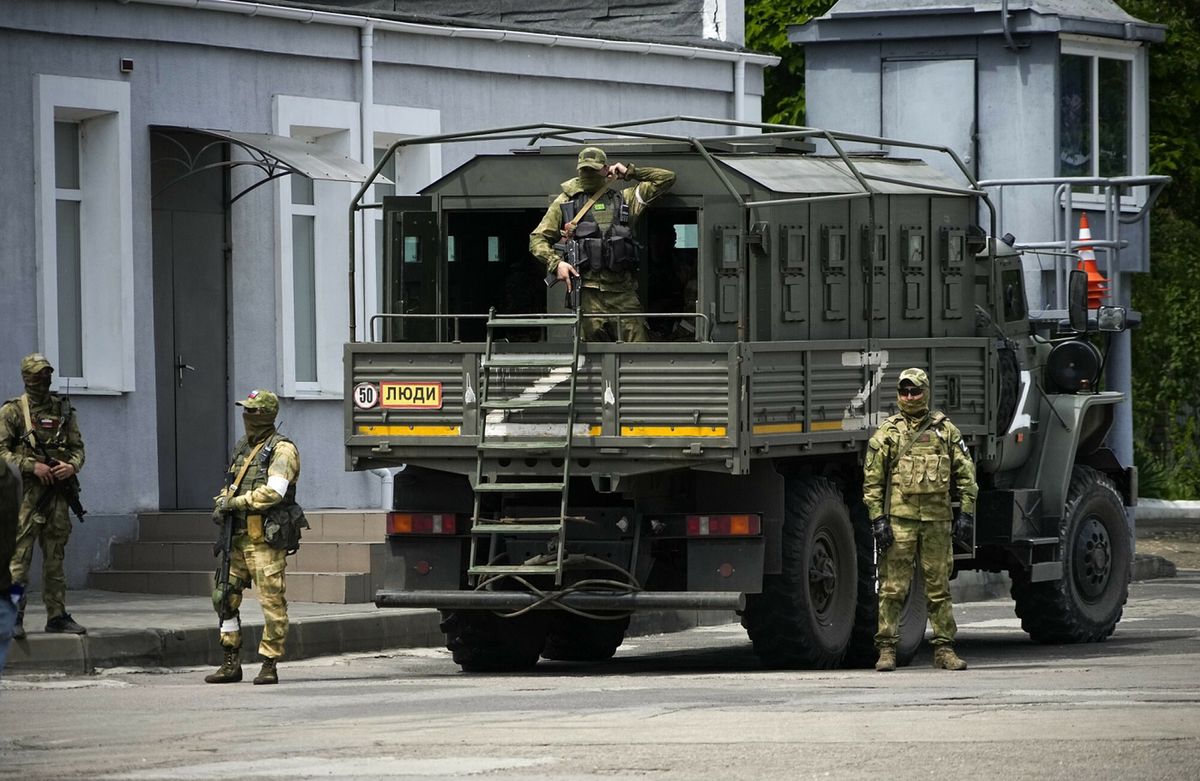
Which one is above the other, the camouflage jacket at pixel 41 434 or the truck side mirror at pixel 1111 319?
the truck side mirror at pixel 1111 319

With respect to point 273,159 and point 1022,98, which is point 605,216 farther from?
point 1022,98

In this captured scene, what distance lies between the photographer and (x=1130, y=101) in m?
29.1

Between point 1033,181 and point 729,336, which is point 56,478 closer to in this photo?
point 729,336

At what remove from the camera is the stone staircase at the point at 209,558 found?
62.1 feet

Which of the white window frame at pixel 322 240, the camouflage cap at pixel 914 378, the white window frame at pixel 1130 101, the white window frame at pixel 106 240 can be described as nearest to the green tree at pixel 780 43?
the white window frame at pixel 1130 101

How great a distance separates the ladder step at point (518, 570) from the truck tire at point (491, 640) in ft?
3.28

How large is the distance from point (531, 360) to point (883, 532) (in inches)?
91.5

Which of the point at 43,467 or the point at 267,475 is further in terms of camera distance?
the point at 43,467

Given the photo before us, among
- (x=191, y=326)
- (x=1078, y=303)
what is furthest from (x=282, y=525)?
(x=191, y=326)

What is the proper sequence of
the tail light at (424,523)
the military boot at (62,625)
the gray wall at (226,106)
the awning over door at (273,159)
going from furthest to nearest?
the awning over door at (273,159) < the gray wall at (226,106) < the military boot at (62,625) < the tail light at (424,523)

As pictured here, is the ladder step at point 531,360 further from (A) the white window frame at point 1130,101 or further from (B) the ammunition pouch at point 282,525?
(A) the white window frame at point 1130,101

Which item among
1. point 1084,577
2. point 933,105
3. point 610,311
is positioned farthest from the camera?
point 933,105

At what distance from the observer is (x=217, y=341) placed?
2180 cm

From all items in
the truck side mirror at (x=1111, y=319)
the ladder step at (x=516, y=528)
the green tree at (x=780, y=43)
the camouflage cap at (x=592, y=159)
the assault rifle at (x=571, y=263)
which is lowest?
the ladder step at (x=516, y=528)
